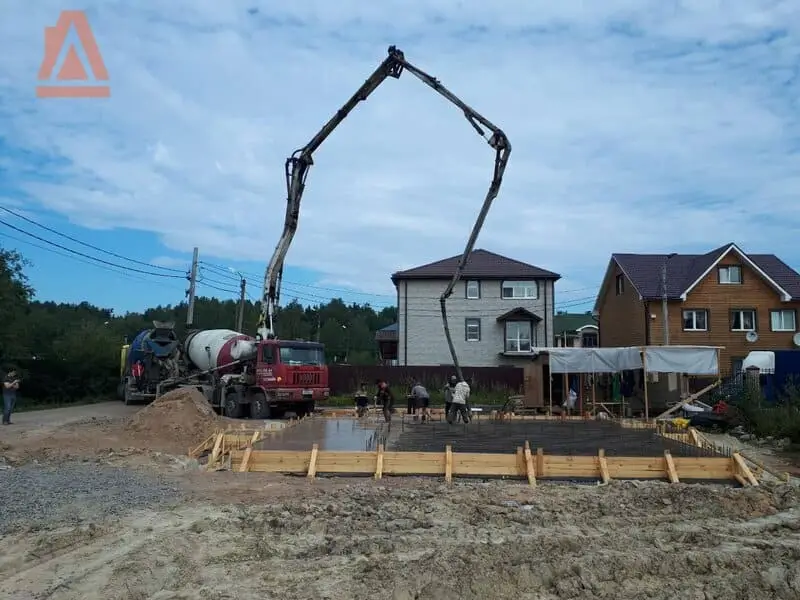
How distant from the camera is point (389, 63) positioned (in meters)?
18.5

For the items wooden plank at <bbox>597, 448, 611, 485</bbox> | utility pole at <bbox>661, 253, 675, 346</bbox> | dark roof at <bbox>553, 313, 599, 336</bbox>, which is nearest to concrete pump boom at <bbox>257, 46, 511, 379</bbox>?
wooden plank at <bbox>597, 448, 611, 485</bbox>

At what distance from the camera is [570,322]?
60.1 metres

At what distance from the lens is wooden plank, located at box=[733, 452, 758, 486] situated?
9961mm

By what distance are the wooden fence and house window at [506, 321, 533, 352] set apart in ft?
21.5

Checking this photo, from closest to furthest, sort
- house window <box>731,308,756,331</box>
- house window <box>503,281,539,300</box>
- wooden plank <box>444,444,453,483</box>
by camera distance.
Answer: wooden plank <box>444,444,453,483</box> < house window <box>731,308,756,331</box> < house window <box>503,281,539,300</box>

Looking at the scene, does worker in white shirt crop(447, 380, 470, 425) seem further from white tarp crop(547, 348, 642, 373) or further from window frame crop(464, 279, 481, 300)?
window frame crop(464, 279, 481, 300)

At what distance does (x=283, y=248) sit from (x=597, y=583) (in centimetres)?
1648

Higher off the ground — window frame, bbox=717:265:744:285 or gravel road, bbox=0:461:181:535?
window frame, bbox=717:265:744:285

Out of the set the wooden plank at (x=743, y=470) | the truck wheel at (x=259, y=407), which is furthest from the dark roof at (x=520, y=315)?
the wooden plank at (x=743, y=470)

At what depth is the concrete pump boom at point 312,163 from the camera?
18391mm

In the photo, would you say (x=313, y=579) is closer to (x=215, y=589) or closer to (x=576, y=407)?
(x=215, y=589)

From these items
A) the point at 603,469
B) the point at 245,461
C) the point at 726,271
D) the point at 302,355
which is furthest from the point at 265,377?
the point at 726,271

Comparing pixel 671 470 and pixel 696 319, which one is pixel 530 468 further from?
pixel 696 319

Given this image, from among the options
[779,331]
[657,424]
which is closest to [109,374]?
[657,424]
